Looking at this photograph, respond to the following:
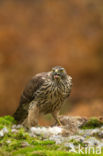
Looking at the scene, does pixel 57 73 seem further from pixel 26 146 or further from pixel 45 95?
pixel 26 146

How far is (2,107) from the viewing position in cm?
2058

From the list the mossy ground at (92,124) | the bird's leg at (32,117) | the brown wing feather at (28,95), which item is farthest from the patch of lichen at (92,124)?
the brown wing feather at (28,95)

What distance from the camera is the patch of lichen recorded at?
11312 millimetres

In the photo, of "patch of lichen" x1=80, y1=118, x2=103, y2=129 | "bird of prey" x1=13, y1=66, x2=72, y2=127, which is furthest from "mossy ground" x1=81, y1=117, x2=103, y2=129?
"bird of prey" x1=13, y1=66, x2=72, y2=127

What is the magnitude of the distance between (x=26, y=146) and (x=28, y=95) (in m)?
2.90

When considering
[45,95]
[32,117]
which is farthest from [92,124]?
[32,117]

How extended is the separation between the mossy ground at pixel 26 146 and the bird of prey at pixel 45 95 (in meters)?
1.57

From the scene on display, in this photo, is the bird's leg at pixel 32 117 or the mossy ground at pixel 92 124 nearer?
the mossy ground at pixel 92 124

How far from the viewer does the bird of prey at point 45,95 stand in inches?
461

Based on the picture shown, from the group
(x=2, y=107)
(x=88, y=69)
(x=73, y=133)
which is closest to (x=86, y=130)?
(x=73, y=133)

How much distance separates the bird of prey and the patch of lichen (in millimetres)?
693

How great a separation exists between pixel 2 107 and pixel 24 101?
8.54 metres

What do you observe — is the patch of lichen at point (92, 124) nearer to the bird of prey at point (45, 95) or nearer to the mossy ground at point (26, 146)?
the bird of prey at point (45, 95)

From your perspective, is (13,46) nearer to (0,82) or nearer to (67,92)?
(0,82)
